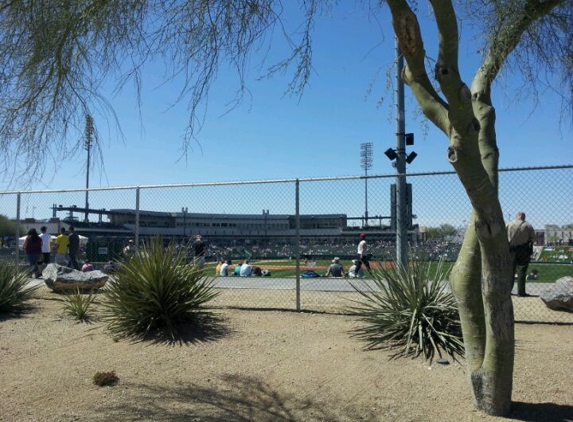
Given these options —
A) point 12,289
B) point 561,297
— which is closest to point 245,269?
point 12,289

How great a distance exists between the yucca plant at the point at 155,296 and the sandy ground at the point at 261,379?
341 mm

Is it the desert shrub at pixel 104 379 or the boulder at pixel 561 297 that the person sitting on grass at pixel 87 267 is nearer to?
the desert shrub at pixel 104 379

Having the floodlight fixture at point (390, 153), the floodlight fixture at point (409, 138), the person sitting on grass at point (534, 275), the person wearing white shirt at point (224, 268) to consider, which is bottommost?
the person sitting on grass at point (534, 275)

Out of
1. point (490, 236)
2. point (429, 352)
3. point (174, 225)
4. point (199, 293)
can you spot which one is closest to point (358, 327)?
point (429, 352)

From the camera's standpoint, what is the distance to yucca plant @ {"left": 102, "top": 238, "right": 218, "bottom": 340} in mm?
7430

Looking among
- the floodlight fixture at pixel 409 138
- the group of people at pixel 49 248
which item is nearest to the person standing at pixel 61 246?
the group of people at pixel 49 248

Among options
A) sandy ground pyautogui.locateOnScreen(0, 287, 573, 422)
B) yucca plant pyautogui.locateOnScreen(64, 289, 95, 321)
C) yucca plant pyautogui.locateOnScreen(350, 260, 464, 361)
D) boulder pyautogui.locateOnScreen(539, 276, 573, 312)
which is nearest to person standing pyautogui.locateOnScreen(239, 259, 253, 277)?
yucca plant pyautogui.locateOnScreen(64, 289, 95, 321)

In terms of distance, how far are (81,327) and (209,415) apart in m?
4.11

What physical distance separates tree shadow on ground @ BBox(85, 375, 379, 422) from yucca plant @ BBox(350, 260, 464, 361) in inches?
62.3

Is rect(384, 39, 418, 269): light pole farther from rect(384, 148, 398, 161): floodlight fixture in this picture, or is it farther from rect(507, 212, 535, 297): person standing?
Answer: rect(507, 212, 535, 297): person standing

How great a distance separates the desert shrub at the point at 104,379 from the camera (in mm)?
5605

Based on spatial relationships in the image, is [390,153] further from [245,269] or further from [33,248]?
[33,248]

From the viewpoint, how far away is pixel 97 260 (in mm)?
13531

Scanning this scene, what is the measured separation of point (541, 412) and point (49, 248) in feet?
46.6
